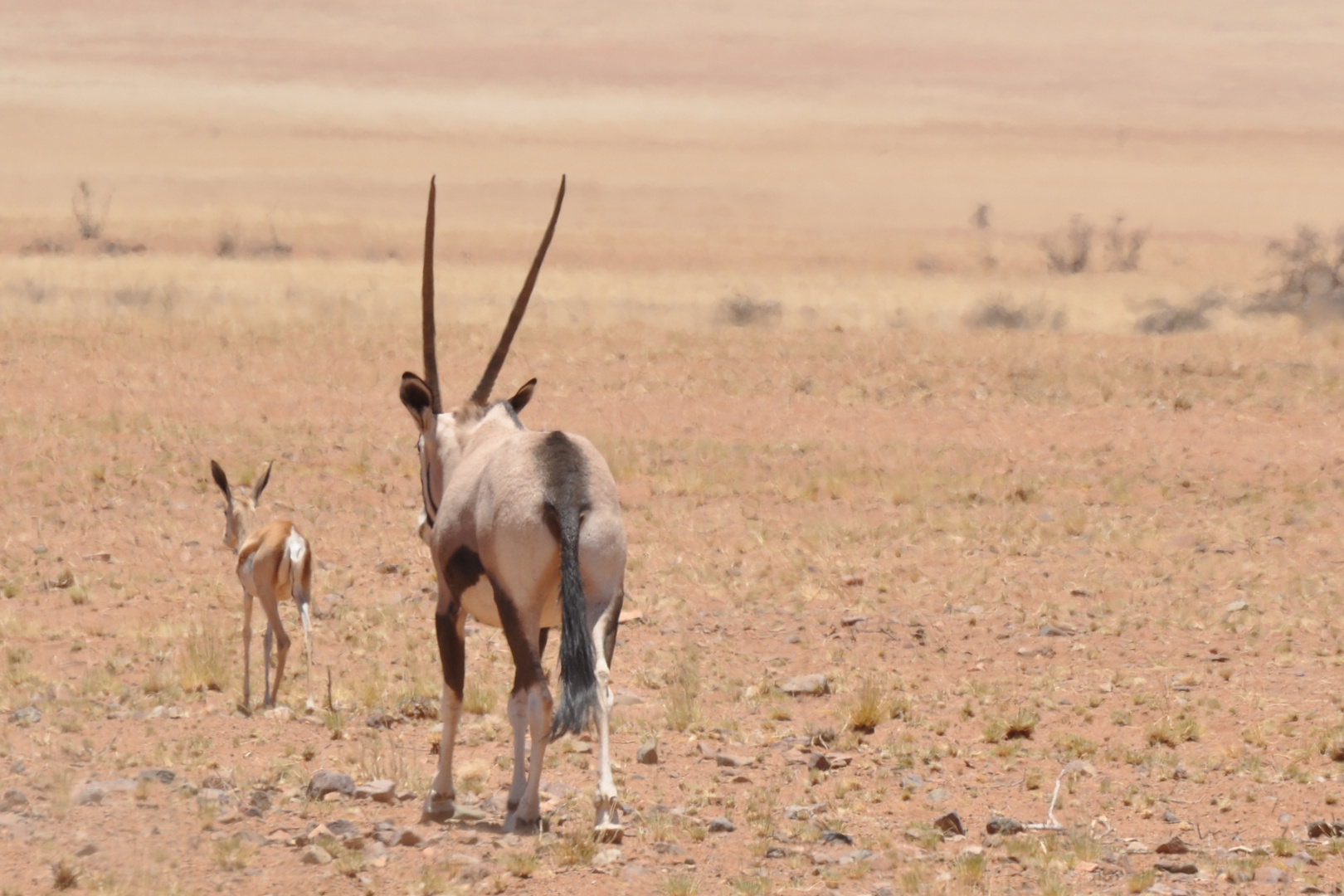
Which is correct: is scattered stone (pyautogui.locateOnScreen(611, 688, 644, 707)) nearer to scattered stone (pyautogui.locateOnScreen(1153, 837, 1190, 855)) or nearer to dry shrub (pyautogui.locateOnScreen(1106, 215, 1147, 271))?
scattered stone (pyautogui.locateOnScreen(1153, 837, 1190, 855))

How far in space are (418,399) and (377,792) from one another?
1.84 m

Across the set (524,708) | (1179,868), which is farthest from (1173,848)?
(524,708)

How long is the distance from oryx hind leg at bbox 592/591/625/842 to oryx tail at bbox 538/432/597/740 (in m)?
0.04

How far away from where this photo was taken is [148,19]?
124 meters

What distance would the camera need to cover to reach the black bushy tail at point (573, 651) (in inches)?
264

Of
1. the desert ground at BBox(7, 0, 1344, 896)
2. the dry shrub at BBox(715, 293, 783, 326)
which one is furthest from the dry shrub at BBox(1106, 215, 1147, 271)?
the dry shrub at BBox(715, 293, 783, 326)

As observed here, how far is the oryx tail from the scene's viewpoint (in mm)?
6723

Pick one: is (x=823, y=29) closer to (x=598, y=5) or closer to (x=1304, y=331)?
(x=598, y=5)

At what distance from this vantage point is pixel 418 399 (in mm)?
8102

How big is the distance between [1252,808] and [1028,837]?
134cm

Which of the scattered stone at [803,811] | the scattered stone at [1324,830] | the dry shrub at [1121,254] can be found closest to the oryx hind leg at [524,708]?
the scattered stone at [803,811]

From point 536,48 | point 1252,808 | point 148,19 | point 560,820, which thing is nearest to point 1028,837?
point 1252,808

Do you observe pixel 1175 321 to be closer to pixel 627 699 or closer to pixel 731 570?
pixel 731 570

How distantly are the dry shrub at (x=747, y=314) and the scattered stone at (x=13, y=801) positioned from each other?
1072 inches
